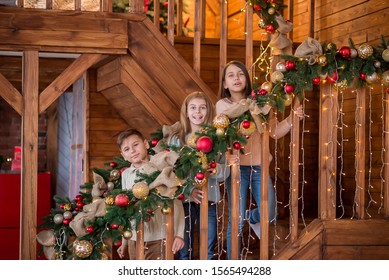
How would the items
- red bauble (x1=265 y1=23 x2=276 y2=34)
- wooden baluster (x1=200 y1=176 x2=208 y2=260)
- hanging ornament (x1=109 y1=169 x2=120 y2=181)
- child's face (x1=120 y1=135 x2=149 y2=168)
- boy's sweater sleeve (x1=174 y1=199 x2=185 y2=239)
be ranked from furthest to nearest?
hanging ornament (x1=109 y1=169 x2=120 y2=181)
red bauble (x1=265 y1=23 x2=276 y2=34)
child's face (x1=120 y1=135 x2=149 y2=168)
boy's sweater sleeve (x1=174 y1=199 x2=185 y2=239)
wooden baluster (x1=200 y1=176 x2=208 y2=260)

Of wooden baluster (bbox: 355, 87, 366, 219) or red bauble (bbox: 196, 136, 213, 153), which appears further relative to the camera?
wooden baluster (bbox: 355, 87, 366, 219)

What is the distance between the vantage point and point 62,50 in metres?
4.91

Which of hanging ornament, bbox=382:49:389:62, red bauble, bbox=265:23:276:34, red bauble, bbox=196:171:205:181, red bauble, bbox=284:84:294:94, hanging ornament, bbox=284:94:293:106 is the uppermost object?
red bauble, bbox=265:23:276:34

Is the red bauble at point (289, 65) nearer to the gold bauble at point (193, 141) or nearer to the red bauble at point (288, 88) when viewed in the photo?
the red bauble at point (288, 88)

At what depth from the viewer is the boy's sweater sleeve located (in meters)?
3.94

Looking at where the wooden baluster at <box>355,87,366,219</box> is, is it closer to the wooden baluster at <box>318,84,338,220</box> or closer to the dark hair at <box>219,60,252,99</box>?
the wooden baluster at <box>318,84,338,220</box>

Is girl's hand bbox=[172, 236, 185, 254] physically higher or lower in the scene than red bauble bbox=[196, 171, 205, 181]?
lower

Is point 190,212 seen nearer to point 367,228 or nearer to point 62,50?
point 367,228

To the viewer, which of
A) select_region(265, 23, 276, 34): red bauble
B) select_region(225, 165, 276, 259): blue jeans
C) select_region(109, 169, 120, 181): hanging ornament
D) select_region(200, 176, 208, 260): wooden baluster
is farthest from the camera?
select_region(109, 169, 120, 181): hanging ornament

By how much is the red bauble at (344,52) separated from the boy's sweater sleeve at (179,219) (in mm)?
1146

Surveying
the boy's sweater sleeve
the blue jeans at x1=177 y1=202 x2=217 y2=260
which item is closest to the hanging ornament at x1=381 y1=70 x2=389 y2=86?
the blue jeans at x1=177 y1=202 x2=217 y2=260

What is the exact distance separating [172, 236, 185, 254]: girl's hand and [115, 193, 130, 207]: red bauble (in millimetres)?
329
